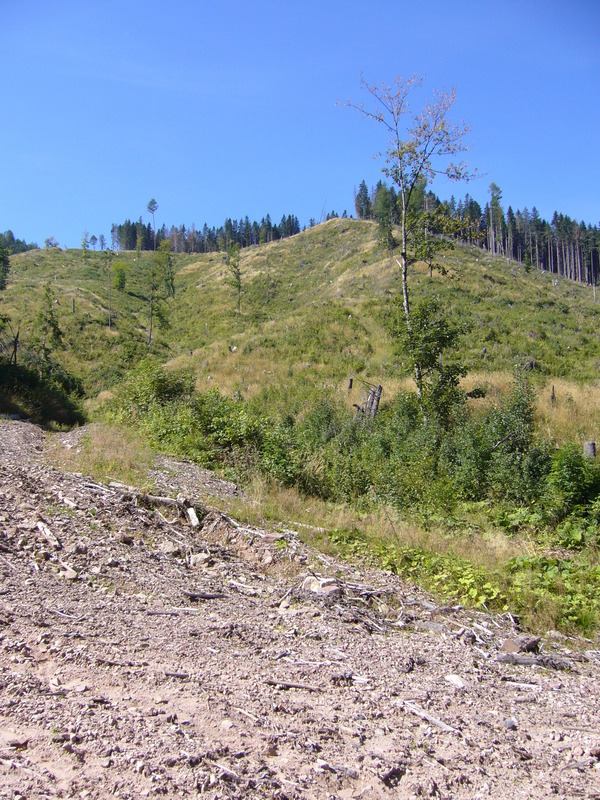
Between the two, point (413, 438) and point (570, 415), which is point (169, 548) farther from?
point (570, 415)

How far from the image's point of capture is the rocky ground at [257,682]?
2.42 metres

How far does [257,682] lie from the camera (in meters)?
3.36

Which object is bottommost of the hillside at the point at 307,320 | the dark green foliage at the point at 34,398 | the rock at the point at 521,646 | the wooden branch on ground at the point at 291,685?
the rock at the point at 521,646


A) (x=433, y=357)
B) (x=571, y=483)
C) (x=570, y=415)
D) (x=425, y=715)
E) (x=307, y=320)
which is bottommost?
(x=425, y=715)

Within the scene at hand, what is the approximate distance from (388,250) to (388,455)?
155 ft

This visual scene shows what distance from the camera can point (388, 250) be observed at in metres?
55.3

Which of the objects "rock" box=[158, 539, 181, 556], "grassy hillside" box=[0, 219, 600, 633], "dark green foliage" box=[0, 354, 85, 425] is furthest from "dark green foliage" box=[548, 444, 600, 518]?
"dark green foliage" box=[0, 354, 85, 425]

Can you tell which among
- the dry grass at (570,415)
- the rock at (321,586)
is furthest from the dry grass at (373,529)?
the dry grass at (570,415)

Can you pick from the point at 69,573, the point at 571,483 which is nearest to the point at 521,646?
the point at 69,573

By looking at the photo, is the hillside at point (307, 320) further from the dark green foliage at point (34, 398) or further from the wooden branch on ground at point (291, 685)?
the wooden branch on ground at point (291, 685)

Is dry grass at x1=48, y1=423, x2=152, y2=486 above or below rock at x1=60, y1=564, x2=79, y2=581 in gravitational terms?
above

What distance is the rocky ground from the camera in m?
2.42

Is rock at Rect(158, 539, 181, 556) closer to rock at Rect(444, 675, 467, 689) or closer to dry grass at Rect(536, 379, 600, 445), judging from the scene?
rock at Rect(444, 675, 467, 689)

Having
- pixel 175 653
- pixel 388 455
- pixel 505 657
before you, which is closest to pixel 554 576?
pixel 505 657
